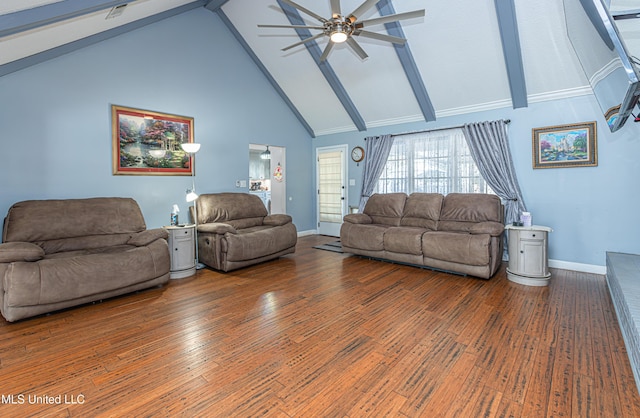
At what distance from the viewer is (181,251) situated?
4.15m

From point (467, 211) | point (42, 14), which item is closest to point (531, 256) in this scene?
point (467, 211)

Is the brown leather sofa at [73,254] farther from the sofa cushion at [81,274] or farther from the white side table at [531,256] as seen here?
the white side table at [531,256]

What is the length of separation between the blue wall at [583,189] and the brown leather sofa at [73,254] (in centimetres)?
537

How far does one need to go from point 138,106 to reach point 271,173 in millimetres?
2862

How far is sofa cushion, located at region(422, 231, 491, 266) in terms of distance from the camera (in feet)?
12.6

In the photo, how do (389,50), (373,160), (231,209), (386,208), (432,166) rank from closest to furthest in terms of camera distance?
(389,50) < (231,209) < (386,208) < (432,166) < (373,160)

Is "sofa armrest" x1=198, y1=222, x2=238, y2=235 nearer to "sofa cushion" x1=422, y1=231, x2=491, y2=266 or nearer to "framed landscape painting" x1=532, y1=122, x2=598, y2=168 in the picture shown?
"sofa cushion" x1=422, y1=231, x2=491, y2=266

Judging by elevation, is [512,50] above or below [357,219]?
above

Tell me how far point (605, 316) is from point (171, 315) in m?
4.08

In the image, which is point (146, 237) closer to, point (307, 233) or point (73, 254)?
point (73, 254)

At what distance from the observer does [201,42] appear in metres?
5.30

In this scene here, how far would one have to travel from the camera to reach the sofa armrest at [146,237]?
12.0ft

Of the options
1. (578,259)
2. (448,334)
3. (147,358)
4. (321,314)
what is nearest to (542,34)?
(578,259)

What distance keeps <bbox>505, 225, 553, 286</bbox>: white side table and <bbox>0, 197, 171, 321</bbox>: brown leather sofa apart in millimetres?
4370
